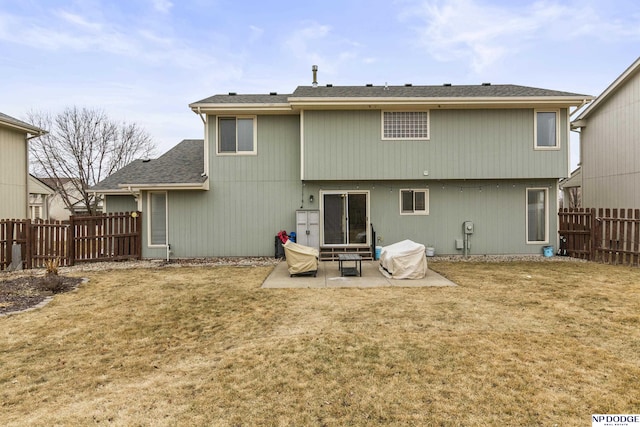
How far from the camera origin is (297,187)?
11.7m

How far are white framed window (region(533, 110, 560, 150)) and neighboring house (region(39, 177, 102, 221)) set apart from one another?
88.2 feet

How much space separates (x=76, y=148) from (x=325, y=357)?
29423 millimetres

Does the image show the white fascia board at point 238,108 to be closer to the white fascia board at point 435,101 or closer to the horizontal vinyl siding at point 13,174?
the white fascia board at point 435,101

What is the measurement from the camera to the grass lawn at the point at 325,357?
9.46 feet

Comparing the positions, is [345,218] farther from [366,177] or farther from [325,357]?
[325,357]

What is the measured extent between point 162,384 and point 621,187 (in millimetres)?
16949

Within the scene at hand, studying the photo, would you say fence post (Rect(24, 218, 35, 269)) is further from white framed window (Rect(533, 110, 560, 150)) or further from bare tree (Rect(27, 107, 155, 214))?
white framed window (Rect(533, 110, 560, 150))

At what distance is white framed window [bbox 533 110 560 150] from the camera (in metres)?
11.2

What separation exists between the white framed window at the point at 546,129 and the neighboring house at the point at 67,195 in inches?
1059

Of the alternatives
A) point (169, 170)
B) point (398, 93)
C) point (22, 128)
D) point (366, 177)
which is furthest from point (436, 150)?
point (22, 128)

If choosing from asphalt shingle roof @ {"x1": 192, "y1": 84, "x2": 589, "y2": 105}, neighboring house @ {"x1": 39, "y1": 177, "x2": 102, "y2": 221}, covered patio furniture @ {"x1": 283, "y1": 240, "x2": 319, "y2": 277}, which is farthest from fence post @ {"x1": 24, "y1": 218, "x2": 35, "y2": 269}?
neighboring house @ {"x1": 39, "y1": 177, "x2": 102, "y2": 221}

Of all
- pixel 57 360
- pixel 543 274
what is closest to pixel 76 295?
pixel 57 360

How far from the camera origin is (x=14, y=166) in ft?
42.8

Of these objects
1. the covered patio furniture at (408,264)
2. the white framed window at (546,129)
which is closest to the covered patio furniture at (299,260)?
the covered patio furniture at (408,264)
